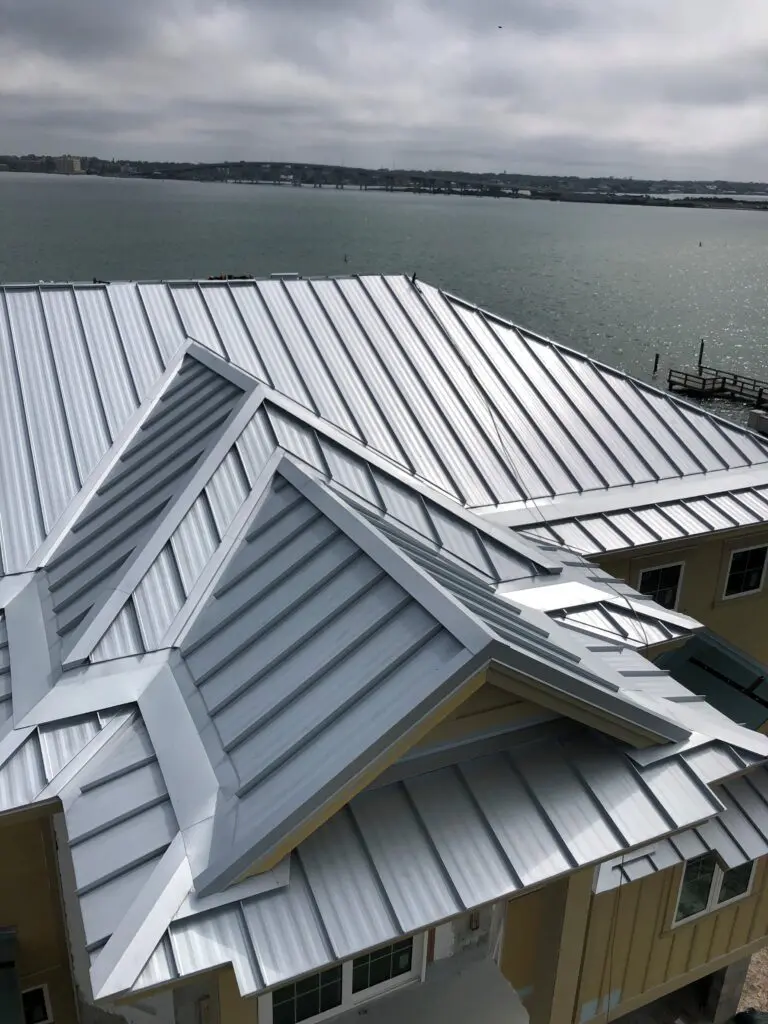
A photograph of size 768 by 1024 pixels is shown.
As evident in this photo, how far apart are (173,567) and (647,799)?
19.2 ft

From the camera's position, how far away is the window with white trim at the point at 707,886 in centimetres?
1144

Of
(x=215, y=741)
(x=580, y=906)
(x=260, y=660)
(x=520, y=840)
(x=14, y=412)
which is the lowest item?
(x=580, y=906)

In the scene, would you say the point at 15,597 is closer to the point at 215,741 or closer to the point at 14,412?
the point at 14,412

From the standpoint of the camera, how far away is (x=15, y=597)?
11117 mm

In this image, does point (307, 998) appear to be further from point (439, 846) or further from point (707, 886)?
point (707, 886)

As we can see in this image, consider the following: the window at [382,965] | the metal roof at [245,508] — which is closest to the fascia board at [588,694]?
the metal roof at [245,508]

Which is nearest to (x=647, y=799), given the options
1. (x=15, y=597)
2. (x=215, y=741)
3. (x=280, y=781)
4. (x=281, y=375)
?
(x=280, y=781)

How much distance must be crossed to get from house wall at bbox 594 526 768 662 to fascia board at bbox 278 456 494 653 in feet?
23.4

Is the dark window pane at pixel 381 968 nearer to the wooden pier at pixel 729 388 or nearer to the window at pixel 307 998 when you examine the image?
the window at pixel 307 998

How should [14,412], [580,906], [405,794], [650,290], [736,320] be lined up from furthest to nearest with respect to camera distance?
[650,290], [736,320], [14,412], [580,906], [405,794]

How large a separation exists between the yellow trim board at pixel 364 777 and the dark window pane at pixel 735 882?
755 cm

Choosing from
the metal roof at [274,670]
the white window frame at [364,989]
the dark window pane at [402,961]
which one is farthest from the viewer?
the dark window pane at [402,961]

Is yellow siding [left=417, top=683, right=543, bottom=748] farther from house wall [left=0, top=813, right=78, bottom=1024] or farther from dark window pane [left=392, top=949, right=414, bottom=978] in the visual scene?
house wall [left=0, top=813, right=78, bottom=1024]

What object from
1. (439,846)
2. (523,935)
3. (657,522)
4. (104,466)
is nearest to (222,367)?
(104,466)
